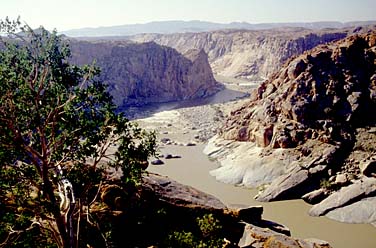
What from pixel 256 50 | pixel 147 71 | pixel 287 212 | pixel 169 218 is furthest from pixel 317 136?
pixel 256 50

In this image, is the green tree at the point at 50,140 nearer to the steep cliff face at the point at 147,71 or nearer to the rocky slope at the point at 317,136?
the rocky slope at the point at 317,136

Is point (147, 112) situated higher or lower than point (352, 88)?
Answer: lower

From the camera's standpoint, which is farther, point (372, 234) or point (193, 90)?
point (193, 90)

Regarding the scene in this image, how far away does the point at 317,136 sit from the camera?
40.4 m

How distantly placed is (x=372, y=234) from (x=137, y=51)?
7507cm

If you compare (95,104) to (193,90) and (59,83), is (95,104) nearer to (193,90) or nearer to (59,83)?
(59,83)

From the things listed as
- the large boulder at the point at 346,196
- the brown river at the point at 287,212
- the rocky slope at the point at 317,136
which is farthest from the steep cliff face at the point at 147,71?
the large boulder at the point at 346,196

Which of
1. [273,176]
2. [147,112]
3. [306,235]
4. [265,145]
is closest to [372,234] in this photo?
[306,235]

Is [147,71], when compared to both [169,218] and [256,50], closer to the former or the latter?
[256,50]

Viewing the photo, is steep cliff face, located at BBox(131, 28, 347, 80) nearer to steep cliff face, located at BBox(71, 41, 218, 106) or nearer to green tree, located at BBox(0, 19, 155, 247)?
steep cliff face, located at BBox(71, 41, 218, 106)

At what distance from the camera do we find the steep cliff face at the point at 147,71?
3511 inches

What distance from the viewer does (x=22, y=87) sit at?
14078 millimetres

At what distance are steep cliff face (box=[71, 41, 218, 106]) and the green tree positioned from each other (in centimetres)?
6970

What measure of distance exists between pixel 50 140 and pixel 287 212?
24.0 metres
